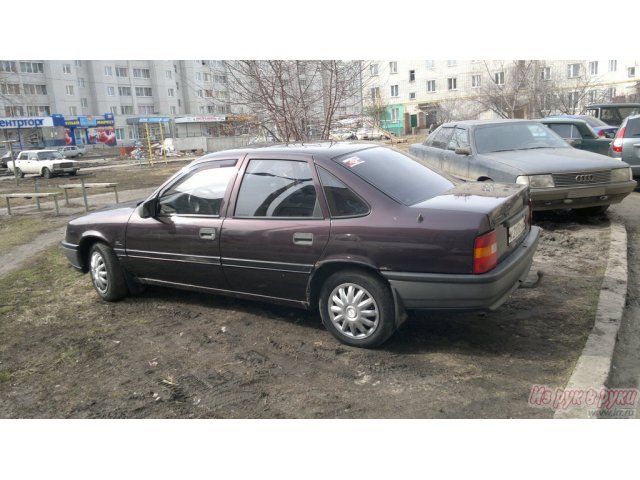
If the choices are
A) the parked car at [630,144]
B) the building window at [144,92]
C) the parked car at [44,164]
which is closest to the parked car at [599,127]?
the parked car at [630,144]

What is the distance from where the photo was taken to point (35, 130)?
57469mm

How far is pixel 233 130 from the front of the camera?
11133 millimetres

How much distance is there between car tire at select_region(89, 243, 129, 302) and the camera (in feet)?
18.1

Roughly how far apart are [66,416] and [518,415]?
283 centimetres

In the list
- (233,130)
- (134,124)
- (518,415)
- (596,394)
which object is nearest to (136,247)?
(518,415)

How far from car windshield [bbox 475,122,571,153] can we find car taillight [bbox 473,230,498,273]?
506 cm

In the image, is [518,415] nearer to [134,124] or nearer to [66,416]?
[66,416]

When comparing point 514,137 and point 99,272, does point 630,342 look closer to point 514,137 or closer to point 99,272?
point 99,272

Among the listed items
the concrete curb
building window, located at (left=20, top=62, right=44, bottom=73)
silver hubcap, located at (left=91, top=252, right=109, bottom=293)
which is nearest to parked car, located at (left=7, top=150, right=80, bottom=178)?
silver hubcap, located at (left=91, top=252, right=109, bottom=293)

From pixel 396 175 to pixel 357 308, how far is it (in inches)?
46.4

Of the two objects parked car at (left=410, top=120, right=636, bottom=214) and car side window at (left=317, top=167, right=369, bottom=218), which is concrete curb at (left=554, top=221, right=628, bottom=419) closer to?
parked car at (left=410, top=120, right=636, bottom=214)

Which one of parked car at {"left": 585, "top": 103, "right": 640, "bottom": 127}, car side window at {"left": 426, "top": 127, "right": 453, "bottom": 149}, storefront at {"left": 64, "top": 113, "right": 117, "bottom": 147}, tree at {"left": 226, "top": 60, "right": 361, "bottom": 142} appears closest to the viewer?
tree at {"left": 226, "top": 60, "right": 361, "bottom": 142}

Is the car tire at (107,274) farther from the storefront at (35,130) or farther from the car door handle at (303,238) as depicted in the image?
the storefront at (35,130)

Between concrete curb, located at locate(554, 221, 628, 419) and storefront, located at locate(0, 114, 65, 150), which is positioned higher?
storefront, located at locate(0, 114, 65, 150)
